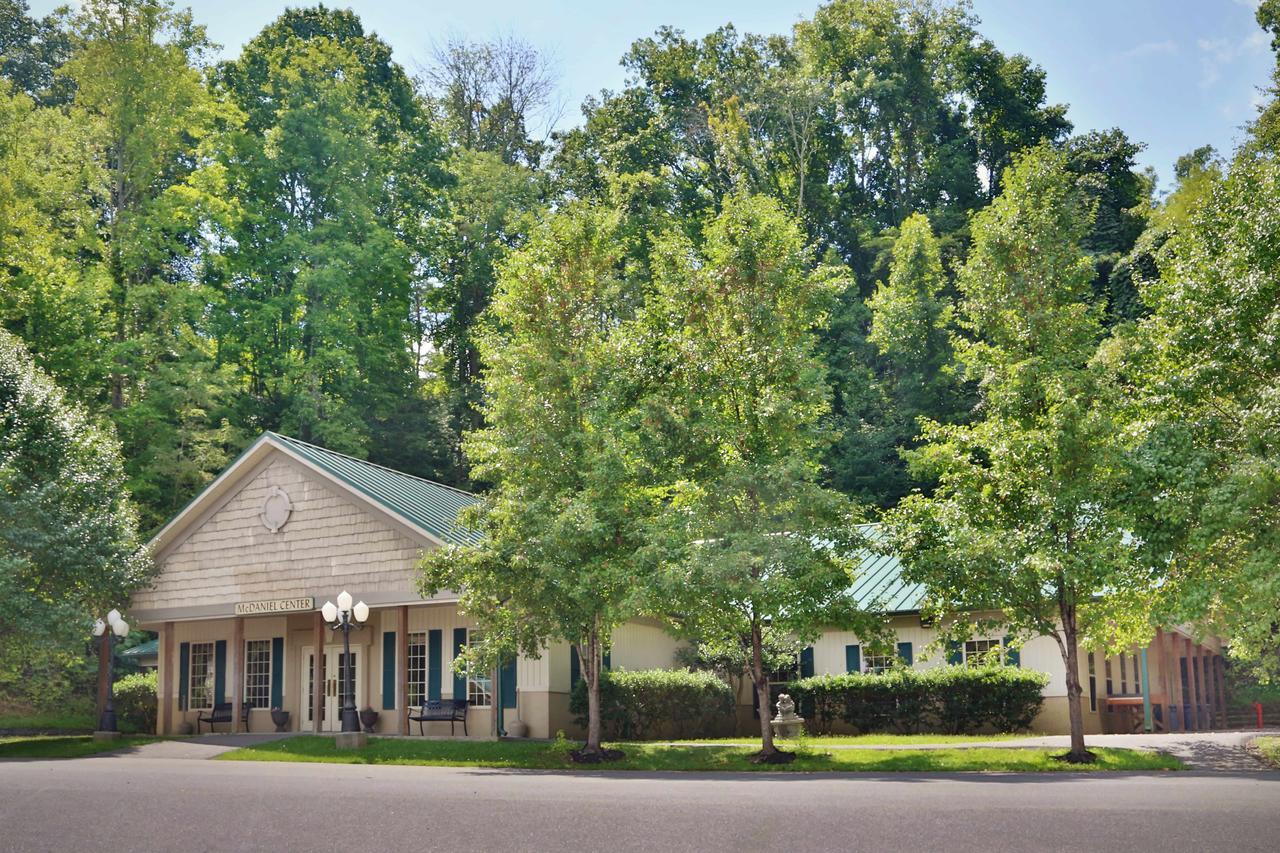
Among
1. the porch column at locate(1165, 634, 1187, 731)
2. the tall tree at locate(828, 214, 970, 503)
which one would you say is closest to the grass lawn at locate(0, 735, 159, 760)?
the porch column at locate(1165, 634, 1187, 731)

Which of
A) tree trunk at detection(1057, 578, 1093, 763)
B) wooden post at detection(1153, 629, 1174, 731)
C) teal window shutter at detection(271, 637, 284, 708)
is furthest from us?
teal window shutter at detection(271, 637, 284, 708)

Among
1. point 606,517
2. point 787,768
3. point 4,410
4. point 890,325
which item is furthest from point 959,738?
point 890,325

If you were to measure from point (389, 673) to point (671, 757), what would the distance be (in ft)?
31.9

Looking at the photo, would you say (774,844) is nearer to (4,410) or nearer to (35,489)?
(35,489)

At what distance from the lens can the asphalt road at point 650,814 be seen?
10711 mm

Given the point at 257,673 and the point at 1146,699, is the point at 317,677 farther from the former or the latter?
the point at 1146,699

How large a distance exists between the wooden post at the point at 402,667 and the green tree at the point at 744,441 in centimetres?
759

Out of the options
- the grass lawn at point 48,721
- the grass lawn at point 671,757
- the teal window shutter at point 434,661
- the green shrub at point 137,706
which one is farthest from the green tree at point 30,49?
the grass lawn at point 671,757

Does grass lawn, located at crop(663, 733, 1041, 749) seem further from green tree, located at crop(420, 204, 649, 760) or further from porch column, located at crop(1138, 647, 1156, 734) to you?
green tree, located at crop(420, 204, 649, 760)

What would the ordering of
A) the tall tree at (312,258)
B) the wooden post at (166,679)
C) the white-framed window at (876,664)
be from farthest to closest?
the tall tree at (312,258)
the wooden post at (166,679)
the white-framed window at (876,664)

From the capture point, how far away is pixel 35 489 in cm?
2752

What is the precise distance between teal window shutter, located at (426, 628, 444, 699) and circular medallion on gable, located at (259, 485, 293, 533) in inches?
168

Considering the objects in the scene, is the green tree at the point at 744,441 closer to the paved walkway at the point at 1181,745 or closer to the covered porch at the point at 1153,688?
the paved walkway at the point at 1181,745

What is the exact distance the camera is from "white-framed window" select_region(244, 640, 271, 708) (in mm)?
30406
